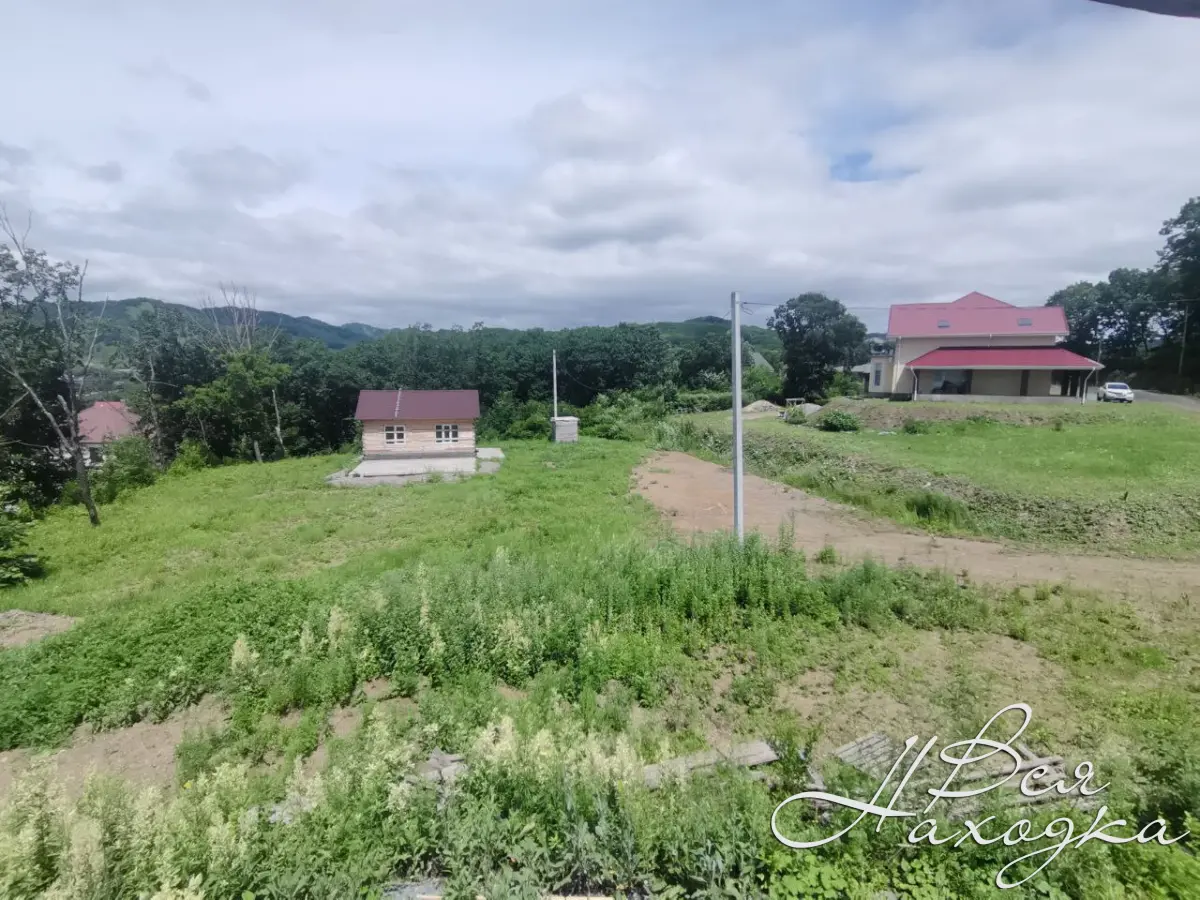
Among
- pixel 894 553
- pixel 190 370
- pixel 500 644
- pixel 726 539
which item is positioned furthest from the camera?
pixel 190 370

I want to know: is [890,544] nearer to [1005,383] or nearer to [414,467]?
[414,467]

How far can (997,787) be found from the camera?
3557 millimetres

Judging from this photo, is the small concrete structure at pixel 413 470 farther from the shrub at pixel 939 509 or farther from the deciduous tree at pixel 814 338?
the deciduous tree at pixel 814 338

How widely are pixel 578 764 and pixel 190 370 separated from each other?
1293 inches

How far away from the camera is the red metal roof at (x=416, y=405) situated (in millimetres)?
22656

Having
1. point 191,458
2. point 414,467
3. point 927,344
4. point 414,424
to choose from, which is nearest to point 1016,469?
point 927,344

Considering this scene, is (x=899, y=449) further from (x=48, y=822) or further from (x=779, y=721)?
(x=48, y=822)

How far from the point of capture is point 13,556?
10742mm

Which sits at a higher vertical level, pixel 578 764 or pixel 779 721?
pixel 578 764

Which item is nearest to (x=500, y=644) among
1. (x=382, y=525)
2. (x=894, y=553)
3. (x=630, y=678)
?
(x=630, y=678)

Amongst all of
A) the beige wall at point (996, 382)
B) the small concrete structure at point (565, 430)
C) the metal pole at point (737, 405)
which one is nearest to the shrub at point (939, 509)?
the metal pole at point (737, 405)

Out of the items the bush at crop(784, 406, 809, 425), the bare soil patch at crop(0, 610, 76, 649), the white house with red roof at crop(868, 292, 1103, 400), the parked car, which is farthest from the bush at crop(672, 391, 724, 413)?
the bare soil patch at crop(0, 610, 76, 649)

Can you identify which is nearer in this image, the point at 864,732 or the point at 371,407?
the point at 864,732

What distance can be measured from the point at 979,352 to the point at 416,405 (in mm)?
25374
